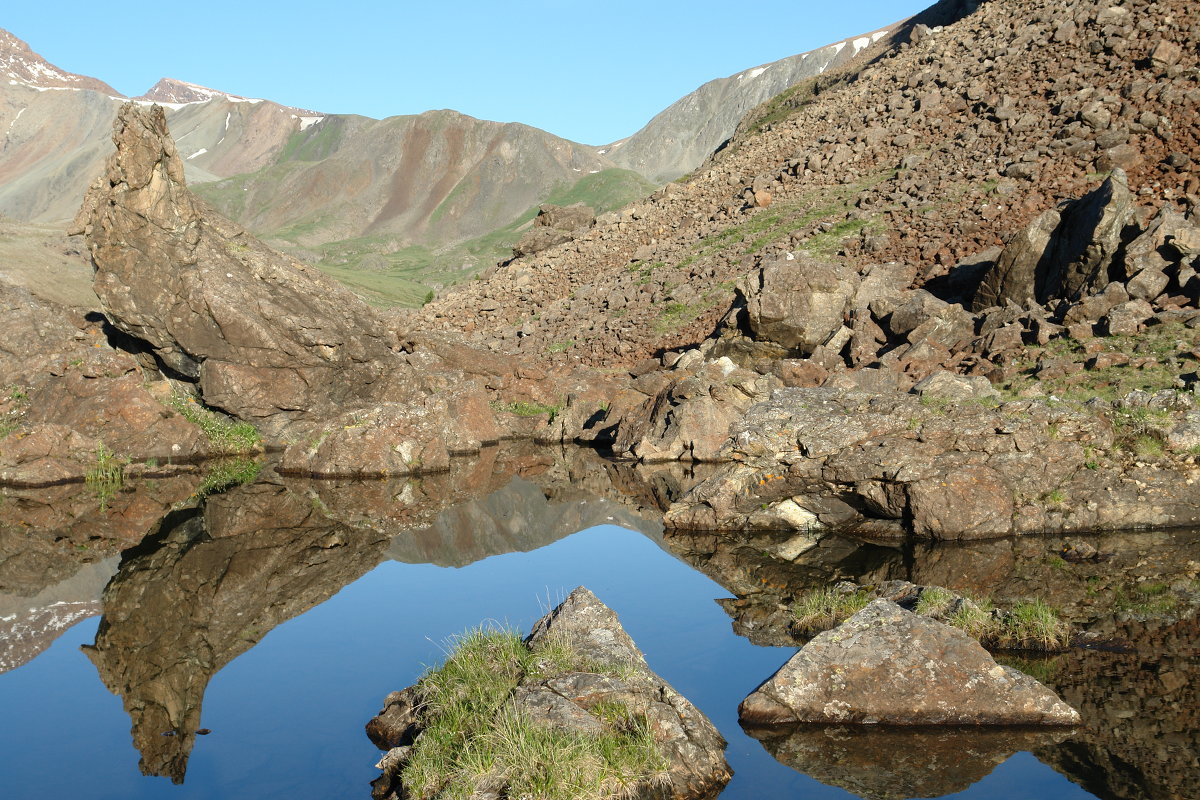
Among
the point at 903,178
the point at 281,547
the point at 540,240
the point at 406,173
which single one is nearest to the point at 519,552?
the point at 281,547

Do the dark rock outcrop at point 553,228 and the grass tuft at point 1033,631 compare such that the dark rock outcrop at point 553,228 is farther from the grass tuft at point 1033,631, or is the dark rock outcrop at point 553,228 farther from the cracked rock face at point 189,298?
the grass tuft at point 1033,631

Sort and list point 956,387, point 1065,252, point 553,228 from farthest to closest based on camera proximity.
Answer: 1. point 553,228
2. point 1065,252
3. point 956,387

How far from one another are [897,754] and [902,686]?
0.91 meters

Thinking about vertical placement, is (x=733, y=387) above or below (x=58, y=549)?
below

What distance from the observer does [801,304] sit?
105 feet

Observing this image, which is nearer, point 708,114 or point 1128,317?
point 1128,317

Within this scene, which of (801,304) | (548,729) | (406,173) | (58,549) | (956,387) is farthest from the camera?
(406,173)

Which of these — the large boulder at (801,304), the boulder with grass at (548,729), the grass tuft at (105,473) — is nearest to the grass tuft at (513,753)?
the boulder with grass at (548,729)

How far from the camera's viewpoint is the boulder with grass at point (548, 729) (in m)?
7.56

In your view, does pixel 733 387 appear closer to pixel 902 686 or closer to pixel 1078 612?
pixel 1078 612

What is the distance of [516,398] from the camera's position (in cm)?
3231

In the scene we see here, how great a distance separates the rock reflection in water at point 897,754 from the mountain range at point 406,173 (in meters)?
88.0

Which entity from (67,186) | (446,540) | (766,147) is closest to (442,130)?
(67,186)

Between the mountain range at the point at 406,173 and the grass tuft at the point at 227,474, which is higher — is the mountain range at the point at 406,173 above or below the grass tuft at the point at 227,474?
above
